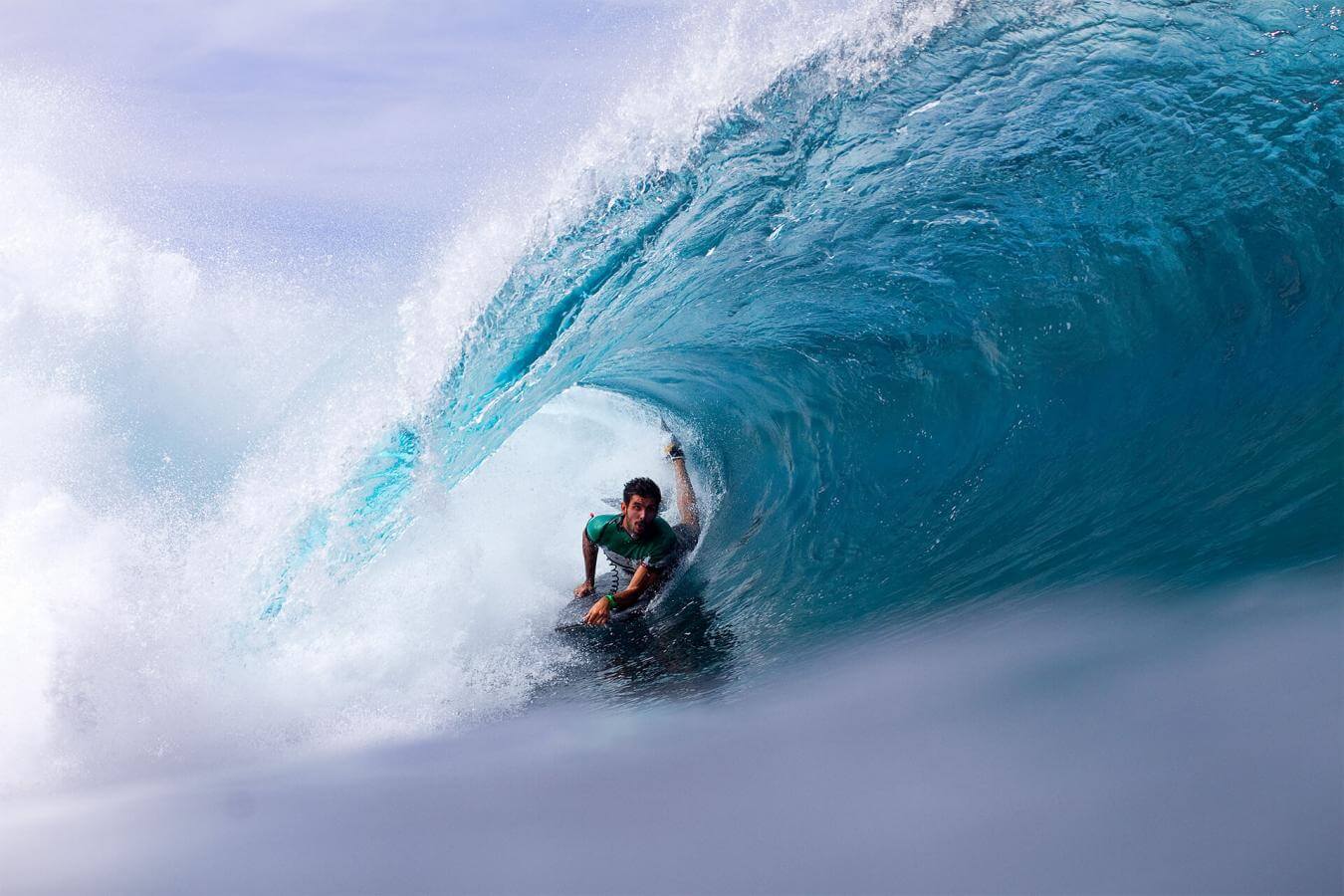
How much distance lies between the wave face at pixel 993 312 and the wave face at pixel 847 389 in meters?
0.02

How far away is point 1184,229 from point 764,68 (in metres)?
2.66

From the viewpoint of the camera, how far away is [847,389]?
5.68 meters

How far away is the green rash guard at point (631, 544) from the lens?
5.42m

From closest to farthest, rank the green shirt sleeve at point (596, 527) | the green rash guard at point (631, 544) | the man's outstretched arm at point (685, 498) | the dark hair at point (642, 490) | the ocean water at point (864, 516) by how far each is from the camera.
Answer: the ocean water at point (864, 516) → the dark hair at point (642, 490) → the green rash guard at point (631, 544) → the green shirt sleeve at point (596, 527) → the man's outstretched arm at point (685, 498)

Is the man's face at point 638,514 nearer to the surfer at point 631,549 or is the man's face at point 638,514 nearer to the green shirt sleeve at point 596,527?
the surfer at point 631,549

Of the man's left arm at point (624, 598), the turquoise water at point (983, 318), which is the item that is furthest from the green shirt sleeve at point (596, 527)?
the turquoise water at point (983, 318)

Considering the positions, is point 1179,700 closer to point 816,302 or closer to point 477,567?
point 816,302

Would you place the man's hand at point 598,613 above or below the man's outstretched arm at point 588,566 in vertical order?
below

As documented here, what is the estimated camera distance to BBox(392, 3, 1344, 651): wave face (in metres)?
4.12

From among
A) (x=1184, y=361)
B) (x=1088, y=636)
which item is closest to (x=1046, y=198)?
(x=1184, y=361)

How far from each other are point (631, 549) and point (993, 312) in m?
2.55

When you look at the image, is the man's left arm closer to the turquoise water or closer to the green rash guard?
the green rash guard

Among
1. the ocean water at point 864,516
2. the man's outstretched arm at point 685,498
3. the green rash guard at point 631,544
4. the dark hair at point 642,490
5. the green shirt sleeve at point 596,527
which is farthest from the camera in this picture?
the man's outstretched arm at point 685,498

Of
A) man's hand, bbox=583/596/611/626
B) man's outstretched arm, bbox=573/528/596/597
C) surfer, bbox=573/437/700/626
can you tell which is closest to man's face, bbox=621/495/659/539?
surfer, bbox=573/437/700/626
